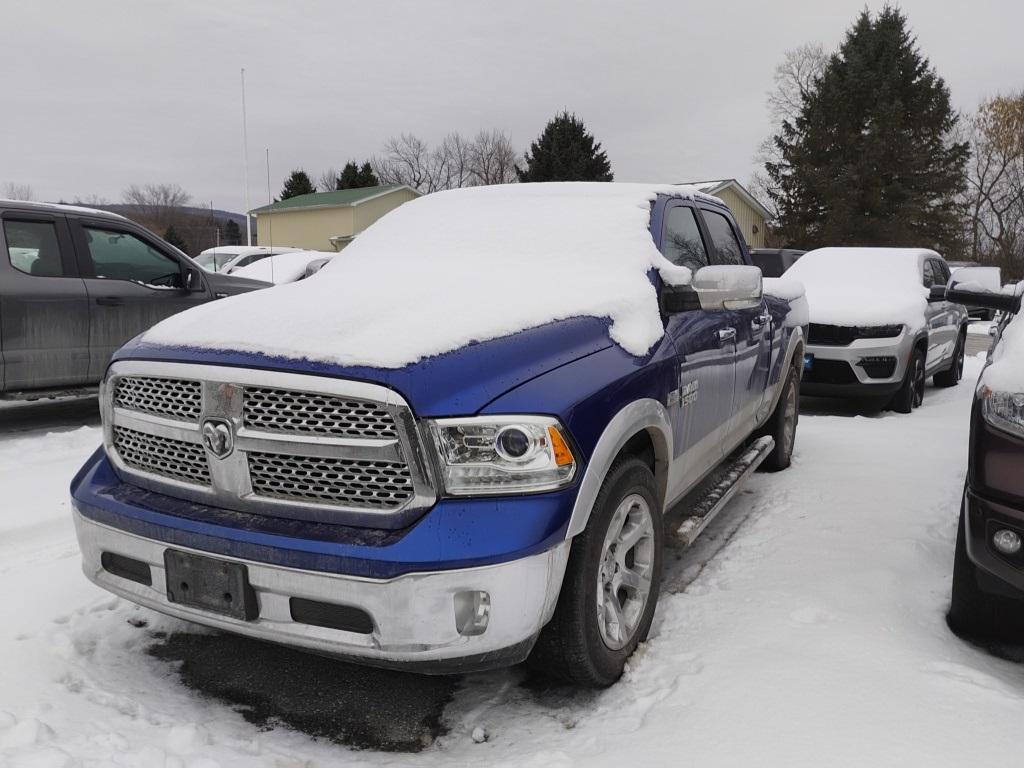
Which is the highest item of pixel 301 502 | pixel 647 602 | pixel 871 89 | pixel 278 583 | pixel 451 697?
pixel 871 89

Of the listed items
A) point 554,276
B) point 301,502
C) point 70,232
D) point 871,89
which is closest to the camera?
point 301,502

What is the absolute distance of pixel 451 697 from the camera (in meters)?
2.77

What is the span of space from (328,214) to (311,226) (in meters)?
1.43

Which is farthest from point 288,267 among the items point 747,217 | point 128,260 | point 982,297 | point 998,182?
point 998,182

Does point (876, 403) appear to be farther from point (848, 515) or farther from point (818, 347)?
point (848, 515)

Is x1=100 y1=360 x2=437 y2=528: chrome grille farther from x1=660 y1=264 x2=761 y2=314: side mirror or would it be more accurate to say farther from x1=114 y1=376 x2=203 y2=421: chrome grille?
x1=660 y1=264 x2=761 y2=314: side mirror

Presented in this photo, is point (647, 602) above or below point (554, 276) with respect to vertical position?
below

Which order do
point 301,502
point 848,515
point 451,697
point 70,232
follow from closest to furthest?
point 301,502 < point 451,697 < point 848,515 < point 70,232

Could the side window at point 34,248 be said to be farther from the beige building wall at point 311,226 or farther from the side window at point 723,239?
the beige building wall at point 311,226

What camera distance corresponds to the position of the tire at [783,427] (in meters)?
5.36

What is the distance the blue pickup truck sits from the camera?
217cm

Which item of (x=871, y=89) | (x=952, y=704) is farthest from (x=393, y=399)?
(x=871, y=89)

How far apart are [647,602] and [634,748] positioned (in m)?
0.64

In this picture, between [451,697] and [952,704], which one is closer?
[952,704]
